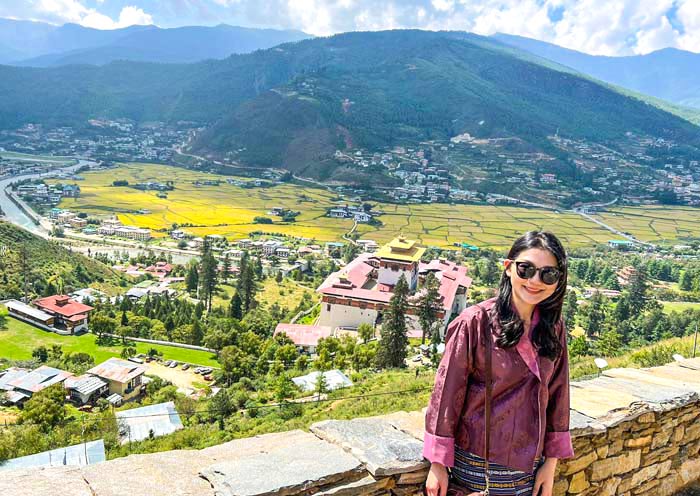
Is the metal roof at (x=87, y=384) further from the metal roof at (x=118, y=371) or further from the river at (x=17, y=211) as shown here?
the river at (x=17, y=211)

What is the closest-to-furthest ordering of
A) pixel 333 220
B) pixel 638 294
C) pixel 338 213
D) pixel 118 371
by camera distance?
pixel 118 371 → pixel 638 294 → pixel 333 220 → pixel 338 213

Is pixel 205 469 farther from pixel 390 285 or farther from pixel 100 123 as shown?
pixel 100 123

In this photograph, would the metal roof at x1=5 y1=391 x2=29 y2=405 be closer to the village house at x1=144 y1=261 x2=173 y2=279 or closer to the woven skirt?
the woven skirt

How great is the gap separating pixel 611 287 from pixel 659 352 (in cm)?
3896

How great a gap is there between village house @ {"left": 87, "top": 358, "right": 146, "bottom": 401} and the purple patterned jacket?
A: 19384mm

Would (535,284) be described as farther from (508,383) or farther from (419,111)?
(419,111)

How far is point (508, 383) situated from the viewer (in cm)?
190

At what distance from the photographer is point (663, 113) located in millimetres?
134875

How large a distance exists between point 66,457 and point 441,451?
7.76 meters

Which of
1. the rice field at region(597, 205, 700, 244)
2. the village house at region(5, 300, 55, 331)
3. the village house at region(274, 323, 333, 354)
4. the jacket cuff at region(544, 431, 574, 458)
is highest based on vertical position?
the jacket cuff at region(544, 431, 574, 458)

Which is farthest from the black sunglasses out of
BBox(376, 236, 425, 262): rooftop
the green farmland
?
BBox(376, 236, 425, 262): rooftop

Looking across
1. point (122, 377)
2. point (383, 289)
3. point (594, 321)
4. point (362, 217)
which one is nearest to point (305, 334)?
point (383, 289)

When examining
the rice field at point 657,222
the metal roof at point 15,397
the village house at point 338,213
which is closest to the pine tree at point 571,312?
the metal roof at point 15,397

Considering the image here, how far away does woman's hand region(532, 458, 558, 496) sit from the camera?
2.02 metres
